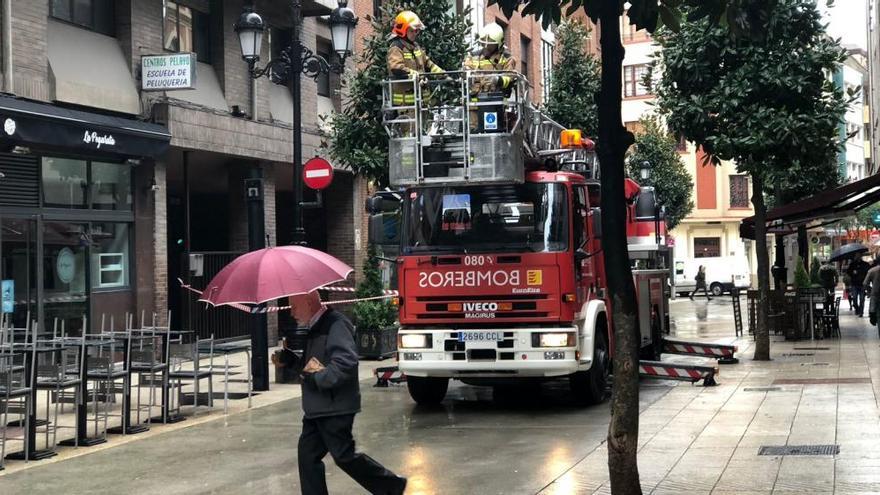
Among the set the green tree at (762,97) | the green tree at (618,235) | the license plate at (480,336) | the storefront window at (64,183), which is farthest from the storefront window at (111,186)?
the green tree at (618,235)

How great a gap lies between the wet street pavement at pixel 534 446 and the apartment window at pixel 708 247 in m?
54.5

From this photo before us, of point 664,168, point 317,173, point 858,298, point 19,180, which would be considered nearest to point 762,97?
point 317,173

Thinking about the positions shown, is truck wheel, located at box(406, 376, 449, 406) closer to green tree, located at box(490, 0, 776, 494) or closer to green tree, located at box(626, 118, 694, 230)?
green tree, located at box(490, 0, 776, 494)

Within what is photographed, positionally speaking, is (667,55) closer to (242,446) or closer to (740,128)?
(740,128)

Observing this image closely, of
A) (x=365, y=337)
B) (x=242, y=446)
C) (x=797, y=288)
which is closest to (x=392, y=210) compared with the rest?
(x=242, y=446)

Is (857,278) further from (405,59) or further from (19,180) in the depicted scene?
(19,180)

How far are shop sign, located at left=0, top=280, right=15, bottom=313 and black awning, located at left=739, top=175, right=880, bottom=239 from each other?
1414 cm

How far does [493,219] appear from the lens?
1162cm

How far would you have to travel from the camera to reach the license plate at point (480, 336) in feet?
37.3

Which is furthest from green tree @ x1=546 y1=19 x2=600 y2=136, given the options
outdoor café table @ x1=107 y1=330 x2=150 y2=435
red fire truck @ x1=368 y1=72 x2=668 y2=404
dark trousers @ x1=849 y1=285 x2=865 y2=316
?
outdoor café table @ x1=107 y1=330 x2=150 y2=435

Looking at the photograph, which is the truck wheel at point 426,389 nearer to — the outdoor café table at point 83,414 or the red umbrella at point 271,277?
the outdoor café table at point 83,414

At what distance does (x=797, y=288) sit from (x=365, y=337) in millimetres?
9397

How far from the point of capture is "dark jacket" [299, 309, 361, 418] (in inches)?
245

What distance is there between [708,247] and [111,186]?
55671mm
